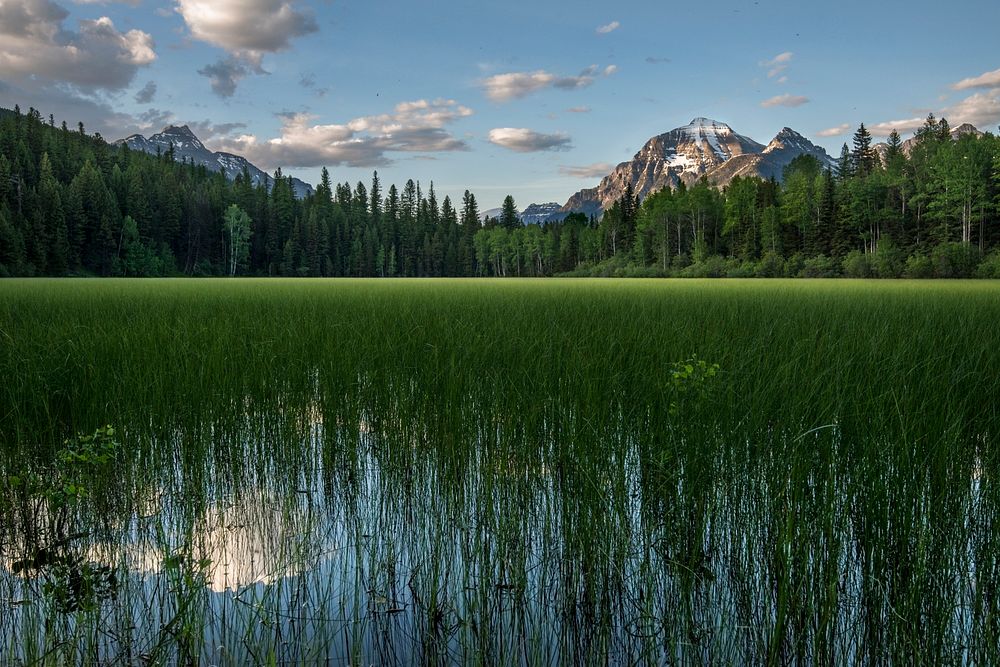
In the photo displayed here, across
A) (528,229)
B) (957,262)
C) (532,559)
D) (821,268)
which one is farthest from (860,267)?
(528,229)

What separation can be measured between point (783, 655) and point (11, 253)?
225 feet

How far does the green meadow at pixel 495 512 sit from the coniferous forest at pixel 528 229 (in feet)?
138

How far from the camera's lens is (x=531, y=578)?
2.36 metres

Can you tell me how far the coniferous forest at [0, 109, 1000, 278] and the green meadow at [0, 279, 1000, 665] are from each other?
42.1 metres

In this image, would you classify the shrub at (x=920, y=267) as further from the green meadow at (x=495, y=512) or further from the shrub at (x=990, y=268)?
the green meadow at (x=495, y=512)

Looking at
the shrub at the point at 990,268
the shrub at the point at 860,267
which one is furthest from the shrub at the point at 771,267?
the shrub at the point at 990,268

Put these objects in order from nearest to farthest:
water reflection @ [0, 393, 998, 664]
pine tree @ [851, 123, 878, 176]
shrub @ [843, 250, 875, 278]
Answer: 1. water reflection @ [0, 393, 998, 664]
2. shrub @ [843, 250, 875, 278]
3. pine tree @ [851, 123, 878, 176]

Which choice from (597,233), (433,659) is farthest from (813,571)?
(597,233)

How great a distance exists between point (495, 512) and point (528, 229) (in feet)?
338

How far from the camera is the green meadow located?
1975 millimetres

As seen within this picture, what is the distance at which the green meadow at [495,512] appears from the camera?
197 cm

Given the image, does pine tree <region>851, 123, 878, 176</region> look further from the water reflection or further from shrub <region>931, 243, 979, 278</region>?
the water reflection

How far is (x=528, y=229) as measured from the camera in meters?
104

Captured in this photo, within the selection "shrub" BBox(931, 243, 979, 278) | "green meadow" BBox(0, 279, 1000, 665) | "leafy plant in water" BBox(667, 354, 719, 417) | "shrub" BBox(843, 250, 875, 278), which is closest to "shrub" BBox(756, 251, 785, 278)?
"shrub" BBox(843, 250, 875, 278)
